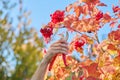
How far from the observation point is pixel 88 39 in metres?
2.39

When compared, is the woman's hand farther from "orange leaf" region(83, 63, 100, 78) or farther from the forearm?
"orange leaf" region(83, 63, 100, 78)

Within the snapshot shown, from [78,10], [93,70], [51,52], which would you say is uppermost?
[78,10]

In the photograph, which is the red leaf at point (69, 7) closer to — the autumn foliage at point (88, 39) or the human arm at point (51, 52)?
the autumn foliage at point (88, 39)

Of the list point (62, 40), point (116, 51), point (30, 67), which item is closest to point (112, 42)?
point (116, 51)

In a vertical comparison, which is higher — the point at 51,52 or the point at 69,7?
the point at 69,7

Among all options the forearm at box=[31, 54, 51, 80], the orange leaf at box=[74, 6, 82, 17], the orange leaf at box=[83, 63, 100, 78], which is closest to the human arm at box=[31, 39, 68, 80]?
the forearm at box=[31, 54, 51, 80]

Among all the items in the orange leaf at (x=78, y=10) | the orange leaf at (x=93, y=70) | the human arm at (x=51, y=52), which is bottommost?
the orange leaf at (x=93, y=70)

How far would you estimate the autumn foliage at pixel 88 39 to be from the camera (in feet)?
6.95

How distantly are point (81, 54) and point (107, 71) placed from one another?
448 mm

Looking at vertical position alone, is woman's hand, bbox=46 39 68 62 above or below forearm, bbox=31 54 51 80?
above

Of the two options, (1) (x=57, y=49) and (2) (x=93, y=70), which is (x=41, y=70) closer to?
(1) (x=57, y=49)

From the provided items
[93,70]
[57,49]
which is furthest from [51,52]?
[93,70]

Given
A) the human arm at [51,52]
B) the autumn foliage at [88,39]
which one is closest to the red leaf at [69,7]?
the autumn foliage at [88,39]

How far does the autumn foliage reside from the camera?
2.12 m
